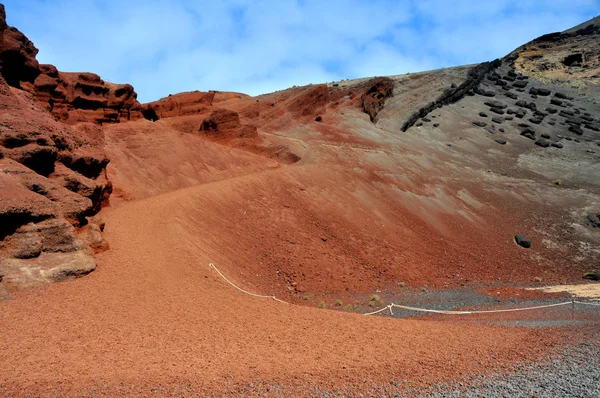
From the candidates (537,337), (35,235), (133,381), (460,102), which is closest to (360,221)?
A: (537,337)

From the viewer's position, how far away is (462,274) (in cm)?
1838

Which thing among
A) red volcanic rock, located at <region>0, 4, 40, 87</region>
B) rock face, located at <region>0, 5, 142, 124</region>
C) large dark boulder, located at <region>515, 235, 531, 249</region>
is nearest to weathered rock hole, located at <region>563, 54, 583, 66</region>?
large dark boulder, located at <region>515, 235, 531, 249</region>

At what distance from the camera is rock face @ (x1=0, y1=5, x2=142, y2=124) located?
1459 centimetres

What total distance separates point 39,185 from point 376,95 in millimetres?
32973

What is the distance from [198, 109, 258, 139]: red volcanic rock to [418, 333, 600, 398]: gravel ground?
19625 mm

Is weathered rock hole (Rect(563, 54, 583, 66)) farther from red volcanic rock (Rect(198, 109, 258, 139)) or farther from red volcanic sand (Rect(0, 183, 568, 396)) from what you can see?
red volcanic sand (Rect(0, 183, 568, 396))

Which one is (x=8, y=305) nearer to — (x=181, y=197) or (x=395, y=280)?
(x=181, y=197)

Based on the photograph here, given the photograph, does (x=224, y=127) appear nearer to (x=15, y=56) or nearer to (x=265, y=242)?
(x=265, y=242)

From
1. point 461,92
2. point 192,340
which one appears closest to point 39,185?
point 192,340

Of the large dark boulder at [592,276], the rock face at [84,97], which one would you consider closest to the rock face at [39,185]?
the rock face at [84,97]

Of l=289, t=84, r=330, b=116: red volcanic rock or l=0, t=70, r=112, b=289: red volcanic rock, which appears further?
l=289, t=84, r=330, b=116: red volcanic rock

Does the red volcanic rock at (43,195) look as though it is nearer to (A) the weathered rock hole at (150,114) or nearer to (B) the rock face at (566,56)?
(A) the weathered rock hole at (150,114)

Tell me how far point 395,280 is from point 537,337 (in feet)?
27.4

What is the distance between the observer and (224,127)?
79.7 ft
